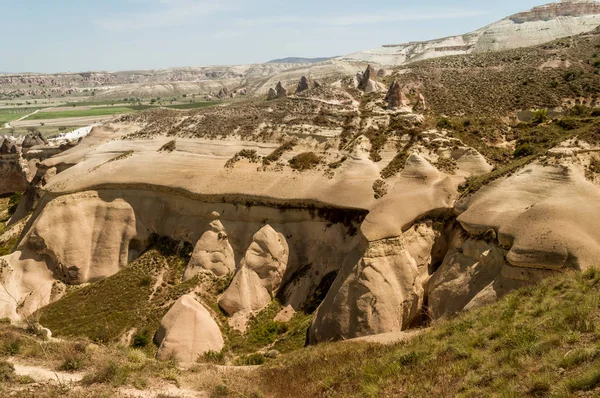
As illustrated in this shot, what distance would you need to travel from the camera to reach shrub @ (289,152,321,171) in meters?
37.4

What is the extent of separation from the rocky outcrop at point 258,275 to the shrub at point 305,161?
656 centimetres

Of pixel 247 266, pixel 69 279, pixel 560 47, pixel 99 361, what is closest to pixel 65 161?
pixel 69 279

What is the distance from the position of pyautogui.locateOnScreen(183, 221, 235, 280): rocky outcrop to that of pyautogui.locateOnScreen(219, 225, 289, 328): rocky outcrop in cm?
204

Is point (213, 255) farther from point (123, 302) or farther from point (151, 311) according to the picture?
point (123, 302)

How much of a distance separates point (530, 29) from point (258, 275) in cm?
14053

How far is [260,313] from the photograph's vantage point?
31.6m

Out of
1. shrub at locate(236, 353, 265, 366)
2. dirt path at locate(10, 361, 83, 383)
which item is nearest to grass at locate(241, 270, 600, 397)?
Result: shrub at locate(236, 353, 265, 366)

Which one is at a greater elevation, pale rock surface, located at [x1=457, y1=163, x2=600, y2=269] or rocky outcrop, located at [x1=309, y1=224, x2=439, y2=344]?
pale rock surface, located at [x1=457, y1=163, x2=600, y2=269]

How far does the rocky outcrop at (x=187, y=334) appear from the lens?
2656 cm

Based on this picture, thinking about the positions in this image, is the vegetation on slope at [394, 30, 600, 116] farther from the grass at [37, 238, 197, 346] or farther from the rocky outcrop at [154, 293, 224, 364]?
the rocky outcrop at [154, 293, 224, 364]

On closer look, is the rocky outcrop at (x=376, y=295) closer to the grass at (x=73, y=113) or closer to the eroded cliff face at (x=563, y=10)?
the eroded cliff face at (x=563, y=10)

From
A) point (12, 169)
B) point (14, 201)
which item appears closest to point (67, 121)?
point (12, 169)

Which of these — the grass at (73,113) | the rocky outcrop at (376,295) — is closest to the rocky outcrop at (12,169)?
the rocky outcrop at (376,295)

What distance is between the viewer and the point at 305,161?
38.1m
